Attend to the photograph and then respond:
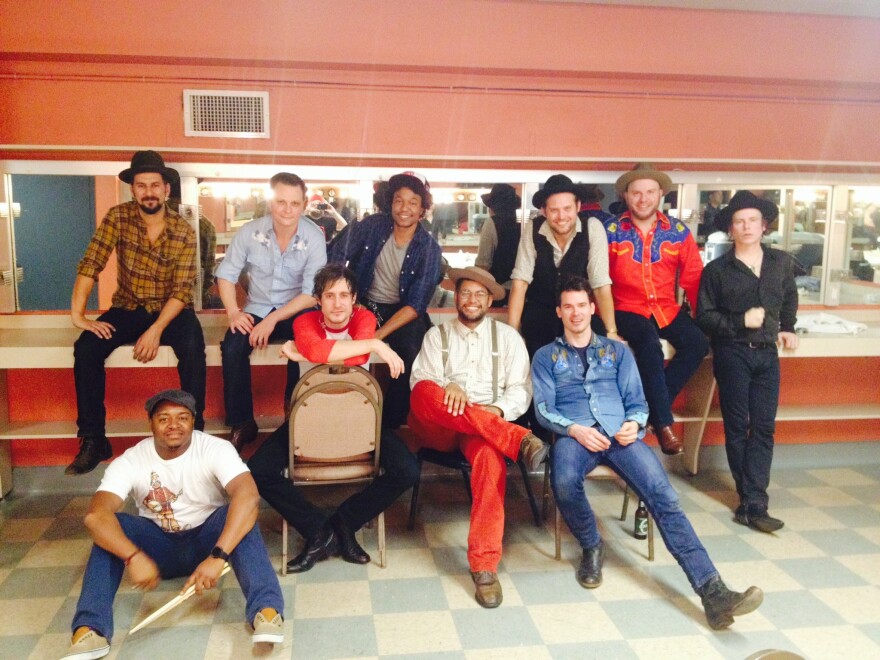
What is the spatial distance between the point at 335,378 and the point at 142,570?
3.20 ft

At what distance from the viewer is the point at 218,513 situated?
9.05 feet

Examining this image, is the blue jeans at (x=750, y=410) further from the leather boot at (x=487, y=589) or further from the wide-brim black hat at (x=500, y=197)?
the leather boot at (x=487, y=589)

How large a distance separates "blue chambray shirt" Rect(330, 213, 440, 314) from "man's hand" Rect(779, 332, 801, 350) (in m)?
1.77

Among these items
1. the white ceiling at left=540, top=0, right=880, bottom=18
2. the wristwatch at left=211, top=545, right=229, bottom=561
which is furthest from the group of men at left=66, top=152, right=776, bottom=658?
the white ceiling at left=540, top=0, right=880, bottom=18

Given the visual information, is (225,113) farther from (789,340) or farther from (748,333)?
(789,340)

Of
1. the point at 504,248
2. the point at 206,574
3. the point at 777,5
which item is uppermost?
the point at 777,5

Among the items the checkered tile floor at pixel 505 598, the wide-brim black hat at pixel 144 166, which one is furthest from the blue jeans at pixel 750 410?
the wide-brim black hat at pixel 144 166

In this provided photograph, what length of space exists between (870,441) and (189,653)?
406 cm

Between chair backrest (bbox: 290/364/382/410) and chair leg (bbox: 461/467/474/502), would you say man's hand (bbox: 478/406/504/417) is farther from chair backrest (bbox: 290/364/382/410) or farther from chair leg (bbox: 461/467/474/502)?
chair backrest (bbox: 290/364/382/410)

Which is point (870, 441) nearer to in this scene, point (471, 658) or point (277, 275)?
point (471, 658)

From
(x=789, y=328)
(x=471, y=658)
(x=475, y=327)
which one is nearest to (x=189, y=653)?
(x=471, y=658)

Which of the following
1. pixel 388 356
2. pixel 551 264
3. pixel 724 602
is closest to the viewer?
pixel 724 602

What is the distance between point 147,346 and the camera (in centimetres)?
344

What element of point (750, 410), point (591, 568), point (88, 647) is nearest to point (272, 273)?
point (88, 647)
